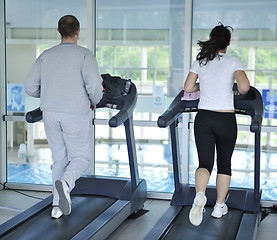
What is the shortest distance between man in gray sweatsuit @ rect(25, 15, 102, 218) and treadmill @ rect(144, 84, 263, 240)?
605mm

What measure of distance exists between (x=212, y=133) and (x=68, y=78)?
113cm

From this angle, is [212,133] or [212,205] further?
[212,205]

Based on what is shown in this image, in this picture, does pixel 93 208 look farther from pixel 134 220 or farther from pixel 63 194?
pixel 63 194

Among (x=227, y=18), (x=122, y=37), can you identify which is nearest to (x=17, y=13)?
(x=122, y=37)

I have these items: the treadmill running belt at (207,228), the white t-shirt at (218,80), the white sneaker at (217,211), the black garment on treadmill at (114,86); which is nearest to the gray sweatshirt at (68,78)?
the black garment on treadmill at (114,86)

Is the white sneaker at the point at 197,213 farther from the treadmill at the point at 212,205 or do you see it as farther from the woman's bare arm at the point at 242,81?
the woman's bare arm at the point at 242,81

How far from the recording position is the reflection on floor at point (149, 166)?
206 inches

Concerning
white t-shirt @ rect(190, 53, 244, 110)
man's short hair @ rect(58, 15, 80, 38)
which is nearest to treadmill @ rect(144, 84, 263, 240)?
white t-shirt @ rect(190, 53, 244, 110)

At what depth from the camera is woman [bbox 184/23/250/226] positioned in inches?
141

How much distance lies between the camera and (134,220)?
15.2 feet

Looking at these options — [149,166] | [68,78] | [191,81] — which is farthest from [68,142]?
[149,166]

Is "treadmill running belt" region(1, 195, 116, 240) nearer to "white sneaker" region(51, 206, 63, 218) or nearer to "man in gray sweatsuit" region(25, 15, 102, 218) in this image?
"white sneaker" region(51, 206, 63, 218)

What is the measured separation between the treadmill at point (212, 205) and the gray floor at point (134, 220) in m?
0.26

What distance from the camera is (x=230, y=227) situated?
3.90 m
